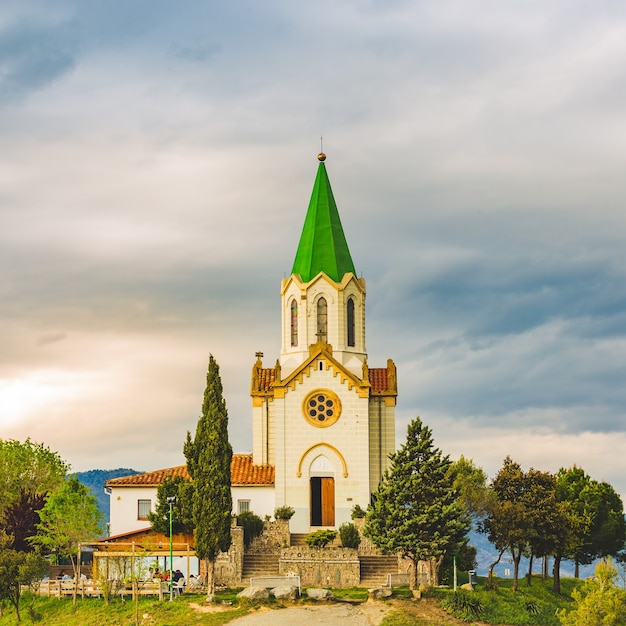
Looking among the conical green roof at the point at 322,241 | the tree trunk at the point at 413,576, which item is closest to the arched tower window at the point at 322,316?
the conical green roof at the point at 322,241

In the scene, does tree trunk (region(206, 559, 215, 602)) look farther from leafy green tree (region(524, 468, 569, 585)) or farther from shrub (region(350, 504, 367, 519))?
leafy green tree (region(524, 468, 569, 585))

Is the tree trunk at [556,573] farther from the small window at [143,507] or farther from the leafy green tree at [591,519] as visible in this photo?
the small window at [143,507]

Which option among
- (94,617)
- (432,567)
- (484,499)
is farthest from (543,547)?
(94,617)

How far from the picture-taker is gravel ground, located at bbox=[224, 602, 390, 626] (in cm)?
5259

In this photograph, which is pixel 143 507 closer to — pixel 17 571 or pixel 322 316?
pixel 17 571

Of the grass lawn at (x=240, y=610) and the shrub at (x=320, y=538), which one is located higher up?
the shrub at (x=320, y=538)

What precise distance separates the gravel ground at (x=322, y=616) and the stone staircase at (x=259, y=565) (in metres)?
7.91

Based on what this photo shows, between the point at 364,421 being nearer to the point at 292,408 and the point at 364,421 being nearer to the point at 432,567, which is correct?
the point at 292,408

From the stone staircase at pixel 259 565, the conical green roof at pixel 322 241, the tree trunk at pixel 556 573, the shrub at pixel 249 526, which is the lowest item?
the tree trunk at pixel 556 573

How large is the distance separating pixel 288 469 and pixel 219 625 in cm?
2050

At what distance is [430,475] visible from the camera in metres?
59.9

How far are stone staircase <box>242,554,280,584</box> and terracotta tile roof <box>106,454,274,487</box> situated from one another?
8332 millimetres

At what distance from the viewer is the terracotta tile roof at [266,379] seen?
76938 millimetres

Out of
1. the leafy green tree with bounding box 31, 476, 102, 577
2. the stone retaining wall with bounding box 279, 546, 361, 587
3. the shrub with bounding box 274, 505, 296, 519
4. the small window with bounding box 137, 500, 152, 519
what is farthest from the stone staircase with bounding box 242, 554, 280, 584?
the small window with bounding box 137, 500, 152, 519
